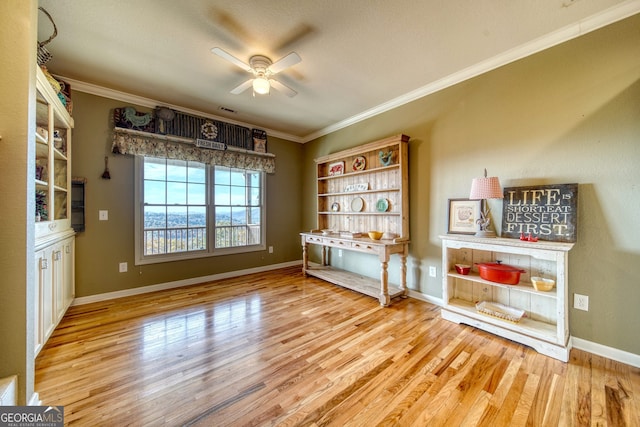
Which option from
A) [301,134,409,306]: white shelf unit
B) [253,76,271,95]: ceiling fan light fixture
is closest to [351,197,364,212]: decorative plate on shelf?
[301,134,409,306]: white shelf unit

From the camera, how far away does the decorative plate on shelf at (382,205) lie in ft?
11.2

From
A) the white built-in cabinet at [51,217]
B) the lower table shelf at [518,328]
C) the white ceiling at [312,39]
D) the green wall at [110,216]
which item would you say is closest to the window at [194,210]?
the green wall at [110,216]

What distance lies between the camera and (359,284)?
3314 millimetres

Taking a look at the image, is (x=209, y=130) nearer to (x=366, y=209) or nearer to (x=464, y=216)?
(x=366, y=209)

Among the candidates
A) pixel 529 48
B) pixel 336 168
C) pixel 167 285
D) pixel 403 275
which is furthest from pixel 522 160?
pixel 167 285

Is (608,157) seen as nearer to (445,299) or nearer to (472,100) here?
(472,100)

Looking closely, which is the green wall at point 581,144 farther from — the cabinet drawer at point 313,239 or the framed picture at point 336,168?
the cabinet drawer at point 313,239

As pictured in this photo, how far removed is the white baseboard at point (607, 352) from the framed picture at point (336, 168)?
3227 mm

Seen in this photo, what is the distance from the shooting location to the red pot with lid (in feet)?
6.89

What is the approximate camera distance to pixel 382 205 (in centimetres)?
345

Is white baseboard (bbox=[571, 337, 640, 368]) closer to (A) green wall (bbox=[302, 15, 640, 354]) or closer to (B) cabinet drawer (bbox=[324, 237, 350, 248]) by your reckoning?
(A) green wall (bbox=[302, 15, 640, 354])

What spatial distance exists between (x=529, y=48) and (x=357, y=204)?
2.51m

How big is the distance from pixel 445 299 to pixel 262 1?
310cm

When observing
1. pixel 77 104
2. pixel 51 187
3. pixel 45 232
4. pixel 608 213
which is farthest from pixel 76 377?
pixel 608 213
